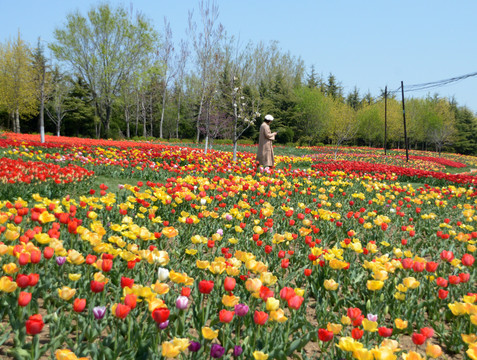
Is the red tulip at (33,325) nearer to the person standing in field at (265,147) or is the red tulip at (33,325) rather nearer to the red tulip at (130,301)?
the red tulip at (130,301)

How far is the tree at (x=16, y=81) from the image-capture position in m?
29.6

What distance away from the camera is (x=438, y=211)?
6.80m

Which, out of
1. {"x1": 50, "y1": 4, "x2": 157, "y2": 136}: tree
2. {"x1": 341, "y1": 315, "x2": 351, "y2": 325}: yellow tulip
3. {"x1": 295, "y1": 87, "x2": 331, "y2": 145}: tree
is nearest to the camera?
{"x1": 341, "y1": 315, "x2": 351, "y2": 325}: yellow tulip

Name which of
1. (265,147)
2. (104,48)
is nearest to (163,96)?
(104,48)

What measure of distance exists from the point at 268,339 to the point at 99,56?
98.5ft

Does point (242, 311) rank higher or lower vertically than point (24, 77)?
lower

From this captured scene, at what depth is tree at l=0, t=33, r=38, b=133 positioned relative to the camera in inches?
1167

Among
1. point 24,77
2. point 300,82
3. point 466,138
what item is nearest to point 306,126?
point 300,82

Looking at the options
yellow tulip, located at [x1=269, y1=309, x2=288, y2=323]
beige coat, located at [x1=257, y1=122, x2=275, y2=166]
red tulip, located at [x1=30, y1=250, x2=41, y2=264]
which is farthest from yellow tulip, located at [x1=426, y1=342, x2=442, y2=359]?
beige coat, located at [x1=257, y1=122, x2=275, y2=166]

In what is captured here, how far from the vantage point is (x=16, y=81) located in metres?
30.0

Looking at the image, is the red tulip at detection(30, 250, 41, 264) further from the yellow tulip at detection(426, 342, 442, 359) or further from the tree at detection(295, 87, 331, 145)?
the tree at detection(295, 87, 331, 145)

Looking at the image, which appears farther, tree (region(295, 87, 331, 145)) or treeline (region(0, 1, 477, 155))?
tree (region(295, 87, 331, 145))

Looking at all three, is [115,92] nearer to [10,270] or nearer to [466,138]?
[10,270]

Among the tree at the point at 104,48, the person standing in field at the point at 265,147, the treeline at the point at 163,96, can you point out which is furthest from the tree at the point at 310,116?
the person standing in field at the point at 265,147
